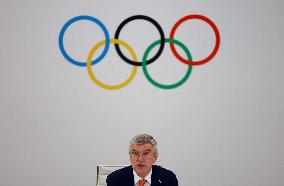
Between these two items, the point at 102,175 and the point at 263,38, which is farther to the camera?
the point at 263,38

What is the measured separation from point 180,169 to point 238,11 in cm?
147

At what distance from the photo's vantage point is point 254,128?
3146 mm

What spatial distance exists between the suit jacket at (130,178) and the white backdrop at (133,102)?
36.9 inches

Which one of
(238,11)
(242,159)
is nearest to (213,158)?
(242,159)

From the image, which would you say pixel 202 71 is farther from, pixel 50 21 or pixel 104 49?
pixel 50 21

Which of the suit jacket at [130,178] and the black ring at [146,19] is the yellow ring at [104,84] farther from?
the suit jacket at [130,178]

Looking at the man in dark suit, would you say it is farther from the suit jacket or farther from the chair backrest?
the chair backrest

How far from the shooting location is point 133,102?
3117mm

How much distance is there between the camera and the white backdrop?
122 inches

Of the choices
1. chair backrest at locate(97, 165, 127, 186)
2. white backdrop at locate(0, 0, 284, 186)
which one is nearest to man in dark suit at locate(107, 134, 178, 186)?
chair backrest at locate(97, 165, 127, 186)

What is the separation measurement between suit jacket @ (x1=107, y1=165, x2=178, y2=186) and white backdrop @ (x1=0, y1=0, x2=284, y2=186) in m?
0.94

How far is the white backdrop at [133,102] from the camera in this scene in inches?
122

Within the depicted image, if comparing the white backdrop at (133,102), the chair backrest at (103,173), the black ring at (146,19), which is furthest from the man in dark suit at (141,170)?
the black ring at (146,19)

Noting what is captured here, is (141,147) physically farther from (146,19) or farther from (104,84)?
(146,19)
